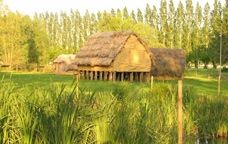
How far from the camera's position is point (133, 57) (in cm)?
4134

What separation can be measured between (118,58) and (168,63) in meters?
9.12

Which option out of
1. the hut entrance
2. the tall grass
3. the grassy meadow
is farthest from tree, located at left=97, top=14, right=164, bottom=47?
the tall grass

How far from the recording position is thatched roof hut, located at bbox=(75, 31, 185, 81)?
130 ft

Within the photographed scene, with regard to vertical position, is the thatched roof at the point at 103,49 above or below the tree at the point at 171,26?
below

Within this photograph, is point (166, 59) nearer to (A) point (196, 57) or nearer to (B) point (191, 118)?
(A) point (196, 57)

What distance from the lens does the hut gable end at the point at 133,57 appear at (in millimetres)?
40131

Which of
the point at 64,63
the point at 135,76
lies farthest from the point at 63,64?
the point at 135,76

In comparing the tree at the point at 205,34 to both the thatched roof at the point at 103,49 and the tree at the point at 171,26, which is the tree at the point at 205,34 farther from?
the thatched roof at the point at 103,49

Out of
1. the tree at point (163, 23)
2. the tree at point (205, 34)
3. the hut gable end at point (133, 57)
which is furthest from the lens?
the tree at point (163, 23)

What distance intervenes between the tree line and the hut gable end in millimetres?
12850

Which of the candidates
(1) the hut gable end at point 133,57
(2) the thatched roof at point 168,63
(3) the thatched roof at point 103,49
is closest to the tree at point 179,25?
(2) the thatched roof at point 168,63

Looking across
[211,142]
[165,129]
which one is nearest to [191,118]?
[211,142]

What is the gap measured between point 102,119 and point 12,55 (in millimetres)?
60931

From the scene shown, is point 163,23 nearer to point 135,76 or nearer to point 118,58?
point 135,76
